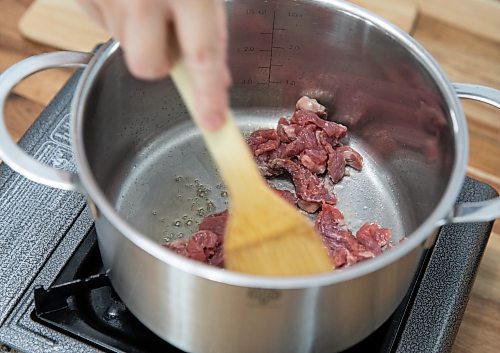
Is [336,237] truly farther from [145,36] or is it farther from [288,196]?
[145,36]

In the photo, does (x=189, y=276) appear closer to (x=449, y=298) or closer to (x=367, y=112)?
(x=449, y=298)

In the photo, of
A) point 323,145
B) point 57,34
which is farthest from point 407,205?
point 57,34

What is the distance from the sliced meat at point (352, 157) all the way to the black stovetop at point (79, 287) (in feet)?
0.56

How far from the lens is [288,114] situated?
121cm

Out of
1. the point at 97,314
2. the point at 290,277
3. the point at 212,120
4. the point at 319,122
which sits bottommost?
the point at 97,314

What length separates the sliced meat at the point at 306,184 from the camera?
107 cm

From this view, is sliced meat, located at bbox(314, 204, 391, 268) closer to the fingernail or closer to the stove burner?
the stove burner

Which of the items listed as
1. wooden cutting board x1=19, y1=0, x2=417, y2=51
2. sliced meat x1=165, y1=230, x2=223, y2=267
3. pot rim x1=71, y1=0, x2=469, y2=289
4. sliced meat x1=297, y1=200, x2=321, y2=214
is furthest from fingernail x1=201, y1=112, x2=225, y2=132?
wooden cutting board x1=19, y1=0, x2=417, y2=51

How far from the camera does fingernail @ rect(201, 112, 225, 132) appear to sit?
69cm

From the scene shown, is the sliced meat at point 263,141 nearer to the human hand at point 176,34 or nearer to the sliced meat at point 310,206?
the sliced meat at point 310,206

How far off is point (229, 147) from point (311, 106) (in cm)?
39

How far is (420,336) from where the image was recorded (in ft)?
3.04

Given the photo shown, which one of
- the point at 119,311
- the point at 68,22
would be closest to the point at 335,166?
the point at 119,311

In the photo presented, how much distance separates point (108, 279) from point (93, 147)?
177 millimetres
